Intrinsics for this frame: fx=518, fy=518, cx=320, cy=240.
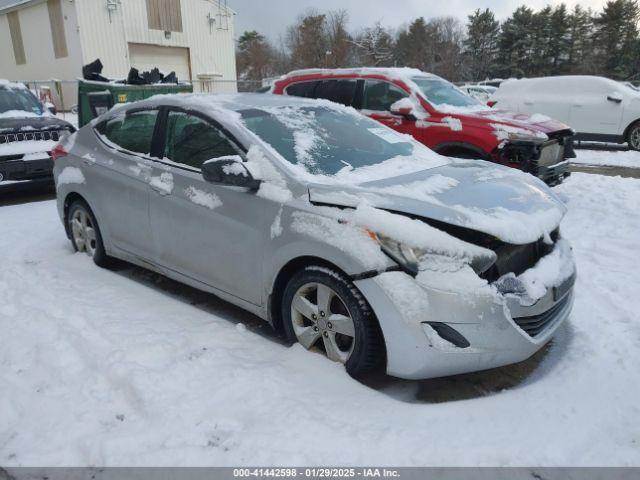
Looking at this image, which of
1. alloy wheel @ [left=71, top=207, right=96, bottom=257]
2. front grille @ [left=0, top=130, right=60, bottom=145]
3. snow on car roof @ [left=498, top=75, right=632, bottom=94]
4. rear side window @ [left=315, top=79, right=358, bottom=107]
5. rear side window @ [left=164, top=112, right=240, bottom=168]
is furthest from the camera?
snow on car roof @ [left=498, top=75, right=632, bottom=94]

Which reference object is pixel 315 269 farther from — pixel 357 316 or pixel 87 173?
pixel 87 173

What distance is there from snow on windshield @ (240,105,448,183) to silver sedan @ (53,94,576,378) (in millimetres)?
16

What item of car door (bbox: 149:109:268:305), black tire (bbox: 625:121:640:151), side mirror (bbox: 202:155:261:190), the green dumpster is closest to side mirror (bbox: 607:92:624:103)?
black tire (bbox: 625:121:640:151)

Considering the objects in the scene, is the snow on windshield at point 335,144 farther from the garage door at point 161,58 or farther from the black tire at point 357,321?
the garage door at point 161,58

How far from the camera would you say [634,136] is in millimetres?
11719

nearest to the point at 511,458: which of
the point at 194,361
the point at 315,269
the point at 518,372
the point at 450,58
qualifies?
the point at 518,372

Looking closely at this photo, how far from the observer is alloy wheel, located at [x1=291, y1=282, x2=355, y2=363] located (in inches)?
117

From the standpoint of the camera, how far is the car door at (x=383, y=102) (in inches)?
285

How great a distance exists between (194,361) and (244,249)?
76 centimetres

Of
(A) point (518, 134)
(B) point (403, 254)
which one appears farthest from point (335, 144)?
(A) point (518, 134)

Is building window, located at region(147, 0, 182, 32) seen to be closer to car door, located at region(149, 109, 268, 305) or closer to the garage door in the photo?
the garage door

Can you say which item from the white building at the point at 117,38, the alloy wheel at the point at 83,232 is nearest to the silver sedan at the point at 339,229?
the alloy wheel at the point at 83,232

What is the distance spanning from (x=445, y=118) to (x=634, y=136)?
287 inches

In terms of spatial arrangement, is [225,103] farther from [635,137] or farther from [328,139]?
[635,137]
